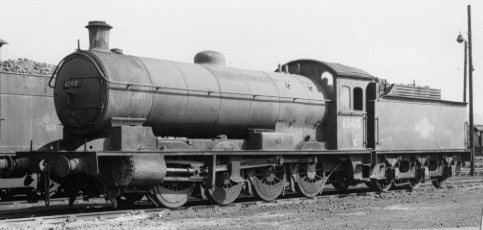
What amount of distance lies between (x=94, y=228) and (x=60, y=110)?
3262 mm

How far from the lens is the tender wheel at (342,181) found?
16.2 metres

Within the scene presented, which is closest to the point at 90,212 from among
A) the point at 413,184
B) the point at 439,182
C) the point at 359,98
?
the point at 359,98

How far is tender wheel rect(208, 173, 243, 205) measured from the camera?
1261cm

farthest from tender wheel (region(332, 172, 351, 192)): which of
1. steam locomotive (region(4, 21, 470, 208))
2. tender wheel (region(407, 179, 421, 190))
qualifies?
tender wheel (region(407, 179, 421, 190))

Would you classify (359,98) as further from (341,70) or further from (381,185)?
(381,185)

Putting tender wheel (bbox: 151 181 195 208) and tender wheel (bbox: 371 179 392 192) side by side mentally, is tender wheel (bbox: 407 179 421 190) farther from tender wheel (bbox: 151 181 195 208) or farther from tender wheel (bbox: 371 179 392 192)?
tender wheel (bbox: 151 181 195 208)

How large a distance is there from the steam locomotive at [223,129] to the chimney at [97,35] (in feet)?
0.07

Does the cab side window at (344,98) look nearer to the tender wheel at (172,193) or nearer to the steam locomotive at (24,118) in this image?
the tender wheel at (172,193)

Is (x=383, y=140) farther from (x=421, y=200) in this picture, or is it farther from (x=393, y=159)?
(x=421, y=200)

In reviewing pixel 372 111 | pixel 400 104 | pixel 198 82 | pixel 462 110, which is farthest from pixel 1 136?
pixel 462 110

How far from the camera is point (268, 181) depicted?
13812mm

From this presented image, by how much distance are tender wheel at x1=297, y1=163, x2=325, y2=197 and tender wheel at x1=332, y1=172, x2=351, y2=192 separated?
134 cm

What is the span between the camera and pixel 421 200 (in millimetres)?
14297

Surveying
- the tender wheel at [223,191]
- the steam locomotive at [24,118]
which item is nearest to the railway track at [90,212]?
the tender wheel at [223,191]
